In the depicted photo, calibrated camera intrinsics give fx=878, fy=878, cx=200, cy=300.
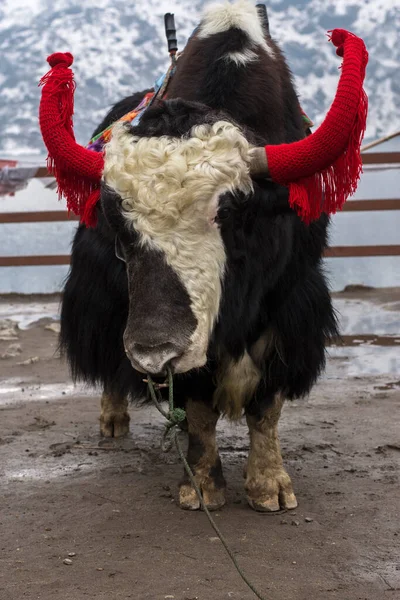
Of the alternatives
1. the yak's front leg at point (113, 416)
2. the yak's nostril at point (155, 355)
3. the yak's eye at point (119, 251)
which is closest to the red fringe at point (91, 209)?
the yak's eye at point (119, 251)

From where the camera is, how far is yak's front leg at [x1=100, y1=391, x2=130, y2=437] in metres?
3.34

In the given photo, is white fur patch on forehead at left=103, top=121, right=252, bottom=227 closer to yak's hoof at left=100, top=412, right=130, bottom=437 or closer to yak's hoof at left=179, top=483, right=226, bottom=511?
yak's hoof at left=179, top=483, right=226, bottom=511

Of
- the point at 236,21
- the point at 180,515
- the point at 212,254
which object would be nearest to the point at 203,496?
the point at 180,515

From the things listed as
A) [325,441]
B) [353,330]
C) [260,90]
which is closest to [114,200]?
[260,90]

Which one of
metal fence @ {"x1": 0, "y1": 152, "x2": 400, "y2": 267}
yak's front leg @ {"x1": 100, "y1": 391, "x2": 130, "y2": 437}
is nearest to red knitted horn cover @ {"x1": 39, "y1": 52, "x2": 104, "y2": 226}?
yak's front leg @ {"x1": 100, "y1": 391, "x2": 130, "y2": 437}

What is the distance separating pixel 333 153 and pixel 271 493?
0.99m

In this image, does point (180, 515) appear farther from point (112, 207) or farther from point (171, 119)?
point (171, 119)

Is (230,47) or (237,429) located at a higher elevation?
(230,47)

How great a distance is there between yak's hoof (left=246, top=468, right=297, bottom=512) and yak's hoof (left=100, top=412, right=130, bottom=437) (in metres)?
0.91

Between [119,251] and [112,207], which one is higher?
[112,207]

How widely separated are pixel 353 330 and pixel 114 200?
12.2 ft

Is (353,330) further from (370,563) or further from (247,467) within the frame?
(370,563)

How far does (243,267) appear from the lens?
7.21ft

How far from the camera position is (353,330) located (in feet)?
18.2
